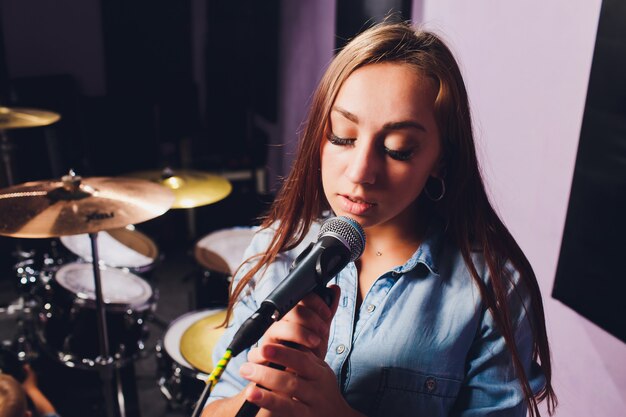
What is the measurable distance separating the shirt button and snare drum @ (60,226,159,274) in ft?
7.09

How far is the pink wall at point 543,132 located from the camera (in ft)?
5.28

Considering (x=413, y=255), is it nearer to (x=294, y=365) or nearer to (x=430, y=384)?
(x=430, y=384)

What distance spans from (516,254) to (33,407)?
235cm

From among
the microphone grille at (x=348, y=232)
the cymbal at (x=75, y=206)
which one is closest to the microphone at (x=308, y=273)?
the microphone grille at (x=348, y=232)

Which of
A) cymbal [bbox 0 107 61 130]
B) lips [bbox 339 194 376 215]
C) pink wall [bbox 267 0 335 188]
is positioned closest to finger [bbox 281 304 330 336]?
lips [bbox 339 194 376 215]

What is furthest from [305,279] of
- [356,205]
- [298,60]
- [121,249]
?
[298,60]

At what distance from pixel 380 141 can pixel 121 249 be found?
8.01 feet

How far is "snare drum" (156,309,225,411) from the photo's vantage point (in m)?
2.22

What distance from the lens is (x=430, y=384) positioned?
99cm

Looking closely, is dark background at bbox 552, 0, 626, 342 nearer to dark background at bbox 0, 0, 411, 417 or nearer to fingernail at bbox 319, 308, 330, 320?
fingernail at bbox 319, 308, 330, 320

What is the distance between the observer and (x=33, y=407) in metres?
2.53

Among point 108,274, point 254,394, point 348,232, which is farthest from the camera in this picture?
point 108,274

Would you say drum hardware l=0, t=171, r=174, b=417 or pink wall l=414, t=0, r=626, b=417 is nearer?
pink wall l=414, t=0, r=626, b=417

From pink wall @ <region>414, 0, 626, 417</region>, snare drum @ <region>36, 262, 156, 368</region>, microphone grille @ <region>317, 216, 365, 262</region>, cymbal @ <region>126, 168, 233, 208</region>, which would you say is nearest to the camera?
microphone grille @ <region>317, 216, 365, 262</region>
